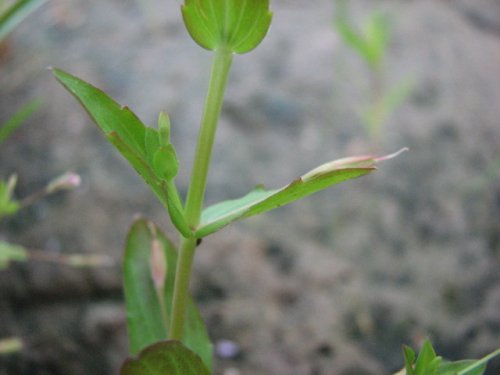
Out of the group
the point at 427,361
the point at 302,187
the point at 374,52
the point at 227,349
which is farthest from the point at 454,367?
the point at 374,52

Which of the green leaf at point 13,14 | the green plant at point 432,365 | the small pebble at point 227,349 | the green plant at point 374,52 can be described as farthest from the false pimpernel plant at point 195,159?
the green plant at point 374,52

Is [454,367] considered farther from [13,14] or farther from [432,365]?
[13,14]

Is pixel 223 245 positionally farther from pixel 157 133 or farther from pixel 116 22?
pixel 116 22

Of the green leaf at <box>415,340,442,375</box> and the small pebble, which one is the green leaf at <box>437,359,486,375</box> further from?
the small pebble

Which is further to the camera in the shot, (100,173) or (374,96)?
(374,96)

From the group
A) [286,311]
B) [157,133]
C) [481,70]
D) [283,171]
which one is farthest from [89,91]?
[481,70]

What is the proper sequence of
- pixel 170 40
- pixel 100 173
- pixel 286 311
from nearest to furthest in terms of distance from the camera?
pixel 286 311 < pixel 100 173 < pixel 170 40
